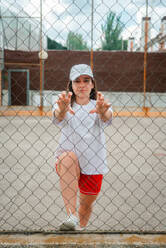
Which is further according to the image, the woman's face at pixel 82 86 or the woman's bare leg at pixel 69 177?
the woman's face at pixel 82 86

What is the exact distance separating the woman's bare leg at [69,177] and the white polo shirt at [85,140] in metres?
0.13

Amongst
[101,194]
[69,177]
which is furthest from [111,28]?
[69,177]

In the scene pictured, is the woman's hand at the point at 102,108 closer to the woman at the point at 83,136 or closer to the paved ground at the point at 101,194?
the woman at the point at 83,136

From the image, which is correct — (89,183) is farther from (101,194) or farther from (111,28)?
(111,28)

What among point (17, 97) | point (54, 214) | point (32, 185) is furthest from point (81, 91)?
point (17, 97)

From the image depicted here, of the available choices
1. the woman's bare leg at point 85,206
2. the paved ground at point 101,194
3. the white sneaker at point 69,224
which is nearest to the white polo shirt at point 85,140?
the woman's bare leg at point 85,206

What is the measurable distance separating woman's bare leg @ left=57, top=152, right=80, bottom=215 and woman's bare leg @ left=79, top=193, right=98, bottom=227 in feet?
0.76

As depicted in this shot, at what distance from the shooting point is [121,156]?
4.47m

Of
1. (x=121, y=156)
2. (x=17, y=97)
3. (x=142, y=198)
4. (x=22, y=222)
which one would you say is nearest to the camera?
(x=22, y=222)

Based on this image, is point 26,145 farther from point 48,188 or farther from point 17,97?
point 17,97

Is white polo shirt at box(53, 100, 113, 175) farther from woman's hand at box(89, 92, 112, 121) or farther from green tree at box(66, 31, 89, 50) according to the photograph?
green tree at box(66, 31, 89, 50)

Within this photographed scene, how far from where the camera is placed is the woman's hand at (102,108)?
5.18ft

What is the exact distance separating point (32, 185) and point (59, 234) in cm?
153

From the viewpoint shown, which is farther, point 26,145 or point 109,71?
point 109,71
